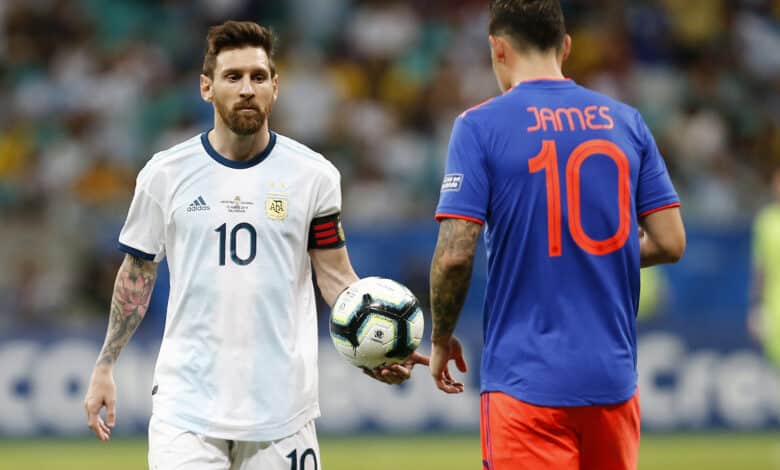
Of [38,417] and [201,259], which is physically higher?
[201,259]

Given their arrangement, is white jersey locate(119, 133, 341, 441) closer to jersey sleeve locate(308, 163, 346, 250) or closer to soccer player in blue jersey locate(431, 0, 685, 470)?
jersey sleeve locate(308, 163, 346, 250)

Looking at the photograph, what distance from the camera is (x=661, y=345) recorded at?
12609 mm

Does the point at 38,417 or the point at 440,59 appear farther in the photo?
the point at 440,59

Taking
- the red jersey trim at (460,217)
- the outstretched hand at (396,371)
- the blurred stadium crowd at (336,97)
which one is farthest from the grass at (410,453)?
the red jersey trim at (460,217)

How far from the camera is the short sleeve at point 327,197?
215 inches

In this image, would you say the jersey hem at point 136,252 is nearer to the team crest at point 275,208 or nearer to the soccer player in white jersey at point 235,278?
the soccer player in white jersey at point 235,278

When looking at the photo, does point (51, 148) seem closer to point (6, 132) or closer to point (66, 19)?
point (6, 132)

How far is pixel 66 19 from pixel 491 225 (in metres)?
12.1

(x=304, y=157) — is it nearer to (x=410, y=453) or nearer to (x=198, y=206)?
(x=198, y=206)

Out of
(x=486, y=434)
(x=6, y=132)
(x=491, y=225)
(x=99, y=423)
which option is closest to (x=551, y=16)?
(x=491, y=225)

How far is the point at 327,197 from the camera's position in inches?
216

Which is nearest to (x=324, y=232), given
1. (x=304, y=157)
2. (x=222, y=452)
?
(x=304, y=157)

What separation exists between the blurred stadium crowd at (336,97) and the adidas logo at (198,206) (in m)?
8.12

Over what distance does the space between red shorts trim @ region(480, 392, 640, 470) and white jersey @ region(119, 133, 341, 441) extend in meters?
0.89
